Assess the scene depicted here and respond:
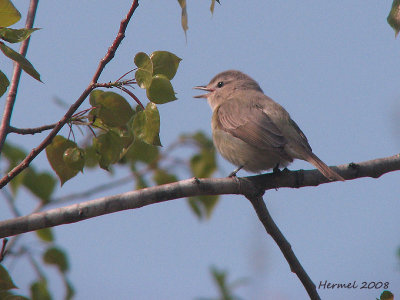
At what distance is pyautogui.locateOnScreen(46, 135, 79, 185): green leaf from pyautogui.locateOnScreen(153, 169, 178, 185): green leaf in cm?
130

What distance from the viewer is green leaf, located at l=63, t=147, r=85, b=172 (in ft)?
9.87

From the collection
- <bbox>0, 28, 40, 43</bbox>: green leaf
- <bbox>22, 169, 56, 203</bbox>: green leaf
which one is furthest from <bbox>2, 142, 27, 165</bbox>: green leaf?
<bbox>0, 28, 40, 43</bbox>: green leaf

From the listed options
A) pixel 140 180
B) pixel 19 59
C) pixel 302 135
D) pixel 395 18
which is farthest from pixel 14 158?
pixel 302 135

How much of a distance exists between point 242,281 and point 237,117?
2.35 meters

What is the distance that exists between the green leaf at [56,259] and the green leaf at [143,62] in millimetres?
1647

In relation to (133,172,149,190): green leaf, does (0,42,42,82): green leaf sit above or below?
below

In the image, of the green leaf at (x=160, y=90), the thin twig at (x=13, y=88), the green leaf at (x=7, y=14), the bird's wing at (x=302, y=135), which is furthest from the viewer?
the bird's wing at (x=302, y=135)

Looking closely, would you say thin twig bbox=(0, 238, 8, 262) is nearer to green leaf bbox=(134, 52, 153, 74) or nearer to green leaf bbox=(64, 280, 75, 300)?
green leaf bbox=(64, 280, 75, 300)

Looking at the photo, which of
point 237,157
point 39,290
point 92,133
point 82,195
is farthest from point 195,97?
point 39,290

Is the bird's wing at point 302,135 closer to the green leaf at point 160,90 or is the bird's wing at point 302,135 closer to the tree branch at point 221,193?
the tree branch at point 221,193

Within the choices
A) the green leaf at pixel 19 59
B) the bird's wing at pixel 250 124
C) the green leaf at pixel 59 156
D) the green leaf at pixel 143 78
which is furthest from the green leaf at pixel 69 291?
the bird's wing at pixel 250 124

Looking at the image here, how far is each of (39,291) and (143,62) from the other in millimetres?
1421

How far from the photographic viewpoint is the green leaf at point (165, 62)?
2881 millimetres

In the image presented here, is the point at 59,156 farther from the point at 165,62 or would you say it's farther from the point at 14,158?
the point at 14,158
